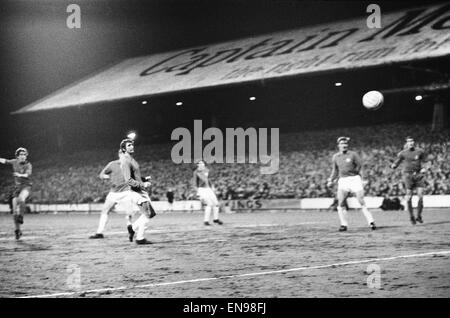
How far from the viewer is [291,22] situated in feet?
140

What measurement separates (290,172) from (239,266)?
25145 mm

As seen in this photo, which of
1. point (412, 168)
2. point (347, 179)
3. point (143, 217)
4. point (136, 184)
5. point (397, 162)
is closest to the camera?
point (136, 184)

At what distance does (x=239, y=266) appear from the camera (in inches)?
371

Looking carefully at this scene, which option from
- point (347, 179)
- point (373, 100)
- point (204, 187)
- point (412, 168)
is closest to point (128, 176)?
point (347, 179)

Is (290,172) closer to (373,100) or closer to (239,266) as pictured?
(373,100)

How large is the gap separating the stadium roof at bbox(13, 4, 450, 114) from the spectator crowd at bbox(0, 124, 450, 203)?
4253 millimetres

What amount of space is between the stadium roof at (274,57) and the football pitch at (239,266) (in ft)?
60.1

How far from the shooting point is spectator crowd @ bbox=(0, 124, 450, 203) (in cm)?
2995

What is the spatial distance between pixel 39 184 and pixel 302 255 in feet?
122

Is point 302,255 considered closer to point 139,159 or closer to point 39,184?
point 139,159

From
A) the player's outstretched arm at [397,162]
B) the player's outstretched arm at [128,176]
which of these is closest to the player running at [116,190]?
the player's outstretched arm at [128,176]
